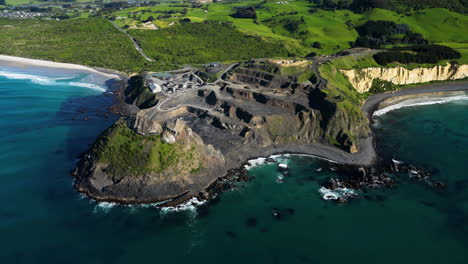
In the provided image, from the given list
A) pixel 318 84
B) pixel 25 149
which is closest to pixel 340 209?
pixel 318 84

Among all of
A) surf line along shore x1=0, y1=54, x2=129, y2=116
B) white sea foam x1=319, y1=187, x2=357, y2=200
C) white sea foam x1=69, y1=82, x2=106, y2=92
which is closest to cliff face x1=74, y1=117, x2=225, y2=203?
white sea foam x1=319, y1=187, x2=357, y2=200

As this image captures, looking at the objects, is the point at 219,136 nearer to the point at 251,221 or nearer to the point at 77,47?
the point at 251,221

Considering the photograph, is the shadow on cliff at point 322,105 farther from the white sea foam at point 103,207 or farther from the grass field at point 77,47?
the grass field at point 77,47

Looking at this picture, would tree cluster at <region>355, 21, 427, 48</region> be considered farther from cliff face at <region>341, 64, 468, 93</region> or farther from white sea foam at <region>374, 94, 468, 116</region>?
white sea foam at <region>374, 94, 468, 116</region>

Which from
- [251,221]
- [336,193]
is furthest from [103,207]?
[336,193]

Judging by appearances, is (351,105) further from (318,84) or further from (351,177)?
(351,177)
